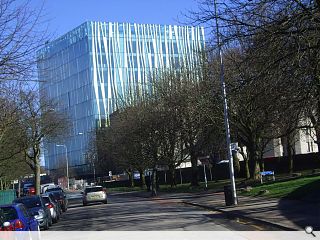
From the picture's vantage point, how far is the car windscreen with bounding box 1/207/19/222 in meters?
13.9

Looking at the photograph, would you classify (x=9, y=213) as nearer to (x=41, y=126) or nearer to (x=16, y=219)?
(x=16, y=219)

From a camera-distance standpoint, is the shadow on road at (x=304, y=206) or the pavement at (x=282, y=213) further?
the shadow on road at (x=304, y=206)

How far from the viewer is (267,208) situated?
21.0m

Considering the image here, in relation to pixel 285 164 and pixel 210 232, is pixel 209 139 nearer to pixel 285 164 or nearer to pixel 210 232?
pixel 285 164

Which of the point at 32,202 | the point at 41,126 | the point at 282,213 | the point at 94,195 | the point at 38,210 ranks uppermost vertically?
the point at 41,126

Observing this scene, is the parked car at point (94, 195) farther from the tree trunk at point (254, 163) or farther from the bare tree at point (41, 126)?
the tree trunk at point (254, 163)

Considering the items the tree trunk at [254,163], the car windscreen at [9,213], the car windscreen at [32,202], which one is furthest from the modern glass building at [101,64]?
the car windscreen at [9,213]

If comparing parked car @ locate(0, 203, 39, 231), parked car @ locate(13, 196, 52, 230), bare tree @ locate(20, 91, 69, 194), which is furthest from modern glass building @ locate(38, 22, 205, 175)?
parked car @ locate(0, 203, 39, 231)

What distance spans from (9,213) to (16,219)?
1.86 ft

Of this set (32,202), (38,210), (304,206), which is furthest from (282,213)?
(32,202)

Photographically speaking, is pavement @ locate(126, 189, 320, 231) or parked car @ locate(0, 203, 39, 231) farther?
pavement @ locate(126, 189, 320, 231)

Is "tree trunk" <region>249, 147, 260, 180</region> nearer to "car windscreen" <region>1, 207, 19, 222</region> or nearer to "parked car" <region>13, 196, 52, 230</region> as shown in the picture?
"parked car" <region>13, 196, 52, 230</region>

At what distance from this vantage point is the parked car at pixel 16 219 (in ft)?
43.0

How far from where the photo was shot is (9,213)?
14.3m
